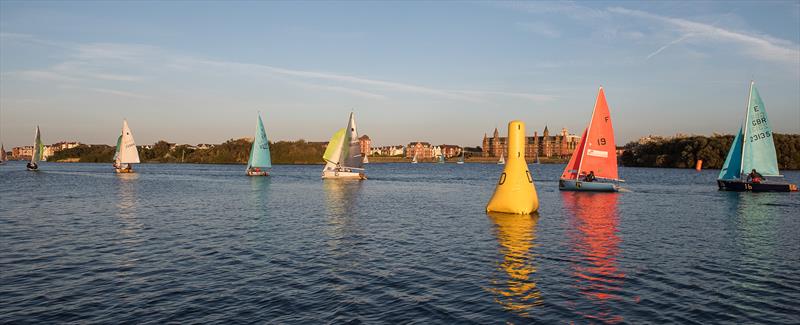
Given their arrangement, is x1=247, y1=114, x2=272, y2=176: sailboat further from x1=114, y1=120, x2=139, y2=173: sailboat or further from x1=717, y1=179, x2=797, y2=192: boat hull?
x1=717, y1=179, x2=797, y2=192: boat hull

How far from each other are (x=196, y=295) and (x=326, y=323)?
4.69m

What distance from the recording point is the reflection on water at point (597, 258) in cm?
1416

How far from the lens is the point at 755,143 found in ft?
192

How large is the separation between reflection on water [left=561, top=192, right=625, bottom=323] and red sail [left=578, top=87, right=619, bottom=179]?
1575cm

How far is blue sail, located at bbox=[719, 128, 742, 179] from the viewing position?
6079 centimetres

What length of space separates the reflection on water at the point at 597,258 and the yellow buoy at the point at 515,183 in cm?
321

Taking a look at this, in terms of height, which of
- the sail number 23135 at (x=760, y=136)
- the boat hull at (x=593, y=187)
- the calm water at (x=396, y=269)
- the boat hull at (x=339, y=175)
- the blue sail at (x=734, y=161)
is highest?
the sail number 23135 at (x=760, y=136)

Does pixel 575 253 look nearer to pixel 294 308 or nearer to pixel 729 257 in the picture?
pixel 729 257

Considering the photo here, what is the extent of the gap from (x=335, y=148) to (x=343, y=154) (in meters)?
1.64

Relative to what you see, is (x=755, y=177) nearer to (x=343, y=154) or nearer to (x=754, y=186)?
(x=754, y=186)

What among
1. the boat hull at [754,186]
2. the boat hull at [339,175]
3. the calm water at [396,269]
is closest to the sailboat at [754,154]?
the boat hull at [754,186]

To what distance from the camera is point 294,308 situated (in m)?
13.4

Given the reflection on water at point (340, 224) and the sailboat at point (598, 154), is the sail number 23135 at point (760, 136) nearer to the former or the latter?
the sailboat at point (598, 154)

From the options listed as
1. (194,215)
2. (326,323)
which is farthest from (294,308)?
(194,215)
